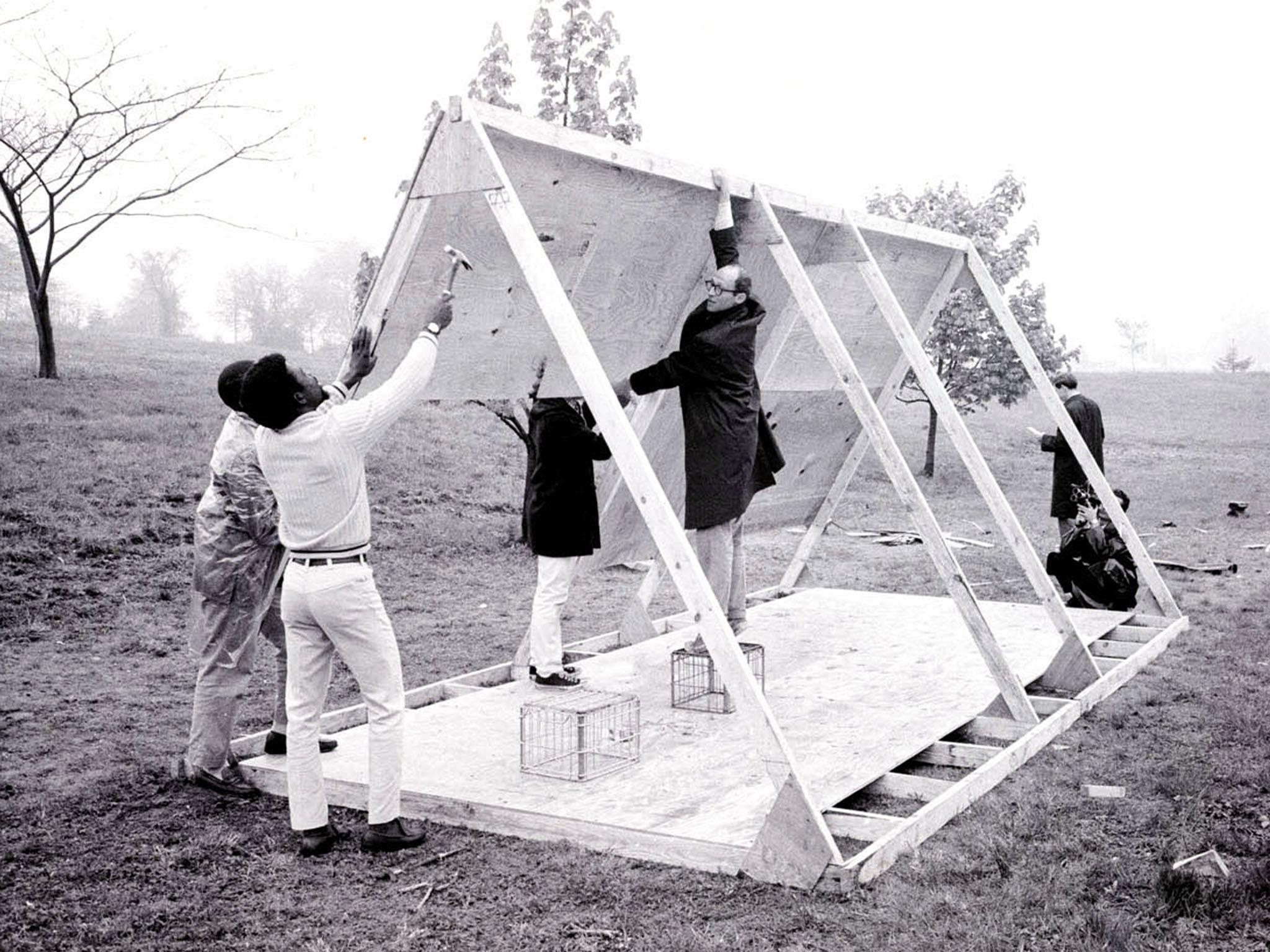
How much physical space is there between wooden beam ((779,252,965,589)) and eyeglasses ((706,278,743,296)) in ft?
10.8

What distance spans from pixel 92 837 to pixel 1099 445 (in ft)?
29.8

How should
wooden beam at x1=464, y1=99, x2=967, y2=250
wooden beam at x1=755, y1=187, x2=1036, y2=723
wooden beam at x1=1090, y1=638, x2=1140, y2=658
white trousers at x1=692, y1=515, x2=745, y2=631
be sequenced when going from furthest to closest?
wooden beam at x1=1090, y1=638, x2=1140, y2=658
white trousers at x1=692, y1=515, x2=745, y2=631
wooden beam at x1=755, y1=187, x2=1036, y2=723
wooden beam at x1=464, y1=99, x2=967, y2=250

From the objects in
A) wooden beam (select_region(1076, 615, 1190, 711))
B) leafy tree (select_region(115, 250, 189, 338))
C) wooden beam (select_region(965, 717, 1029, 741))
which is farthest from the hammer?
leafy tree (select_region(115, 250, 189, 338))

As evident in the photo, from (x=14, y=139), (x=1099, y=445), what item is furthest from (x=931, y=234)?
(x=14, y=139)

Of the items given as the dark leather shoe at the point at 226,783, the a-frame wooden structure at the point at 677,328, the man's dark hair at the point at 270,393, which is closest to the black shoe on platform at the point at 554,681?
the a-frame wooden structure at the point at 677,328

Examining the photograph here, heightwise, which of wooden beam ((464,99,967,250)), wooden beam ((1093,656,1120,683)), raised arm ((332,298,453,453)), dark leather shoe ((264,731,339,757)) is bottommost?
wooden beam ((1093,656,1120,683))

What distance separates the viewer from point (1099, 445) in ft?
36.5

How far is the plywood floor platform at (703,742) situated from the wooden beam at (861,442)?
1.44 metres

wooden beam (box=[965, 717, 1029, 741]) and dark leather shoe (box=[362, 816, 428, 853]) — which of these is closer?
dark leather shoe (box=[362, 816, 428, 853])

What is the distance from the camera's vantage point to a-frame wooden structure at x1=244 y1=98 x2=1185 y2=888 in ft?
14.9

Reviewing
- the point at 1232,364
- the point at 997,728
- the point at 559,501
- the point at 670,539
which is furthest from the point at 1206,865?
the point at 1232,364

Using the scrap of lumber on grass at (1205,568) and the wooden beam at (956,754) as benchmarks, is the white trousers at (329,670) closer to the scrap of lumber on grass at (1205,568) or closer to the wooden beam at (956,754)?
the wooden beam at (956,754)

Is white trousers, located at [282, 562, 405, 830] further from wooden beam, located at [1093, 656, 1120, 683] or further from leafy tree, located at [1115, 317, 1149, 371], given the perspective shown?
leafy tree, located at [1115, 317, 1149, 371]

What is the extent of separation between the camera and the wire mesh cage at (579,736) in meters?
5.40
